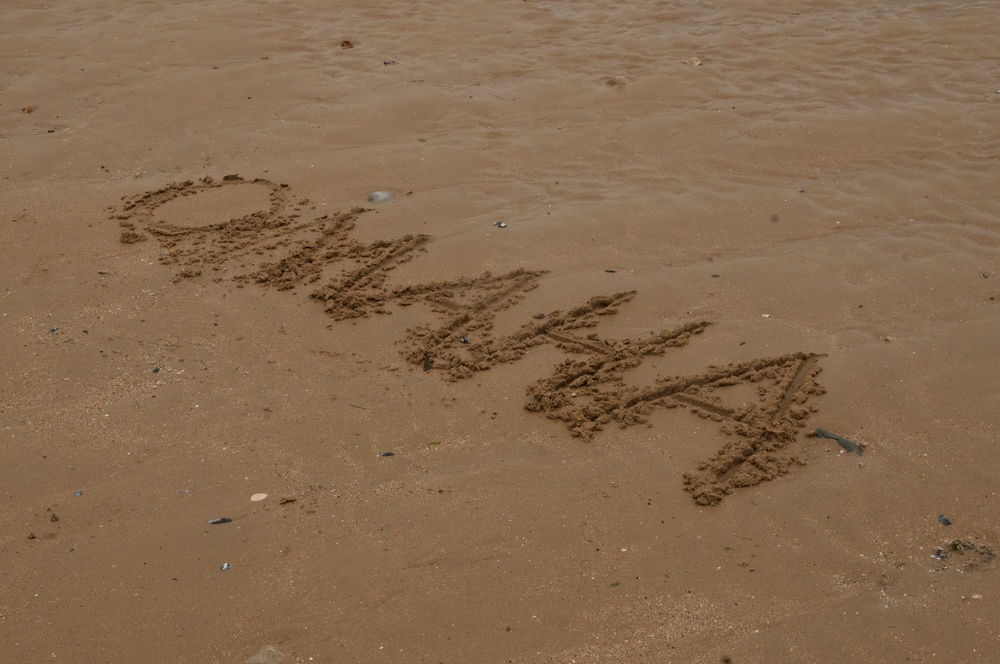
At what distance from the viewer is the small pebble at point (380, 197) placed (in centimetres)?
539

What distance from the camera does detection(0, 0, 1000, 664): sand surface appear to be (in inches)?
117

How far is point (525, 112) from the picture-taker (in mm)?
6520

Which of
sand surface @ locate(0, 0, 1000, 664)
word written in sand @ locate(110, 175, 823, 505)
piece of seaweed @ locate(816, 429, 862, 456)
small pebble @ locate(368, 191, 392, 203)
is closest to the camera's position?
sand surface @ locate(0, 0, 1000, 664)

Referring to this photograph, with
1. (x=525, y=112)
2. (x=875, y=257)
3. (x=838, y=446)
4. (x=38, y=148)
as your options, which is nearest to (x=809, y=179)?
(x=875, y=257)

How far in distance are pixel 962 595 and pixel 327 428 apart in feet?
7.89

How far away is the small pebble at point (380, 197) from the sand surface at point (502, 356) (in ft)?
0.36

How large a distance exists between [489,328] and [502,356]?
24 centimetres

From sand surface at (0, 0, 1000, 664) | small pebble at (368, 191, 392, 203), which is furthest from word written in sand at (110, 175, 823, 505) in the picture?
small pebble at (368, 191, 392, 203)

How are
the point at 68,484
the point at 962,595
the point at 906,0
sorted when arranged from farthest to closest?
the point at 906,0, the point at 68,484, the point at 962,595

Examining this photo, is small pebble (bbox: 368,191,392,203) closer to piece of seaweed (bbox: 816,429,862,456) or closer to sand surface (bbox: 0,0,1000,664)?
sand surface (bbox: 0,0,1000,664)

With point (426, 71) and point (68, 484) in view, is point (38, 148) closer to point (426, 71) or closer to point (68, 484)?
point (426, 71)

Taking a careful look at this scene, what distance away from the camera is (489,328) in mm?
4305

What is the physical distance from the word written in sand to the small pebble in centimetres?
18

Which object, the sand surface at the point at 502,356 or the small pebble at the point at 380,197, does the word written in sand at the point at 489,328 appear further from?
the small pebble at the point at 380,197
